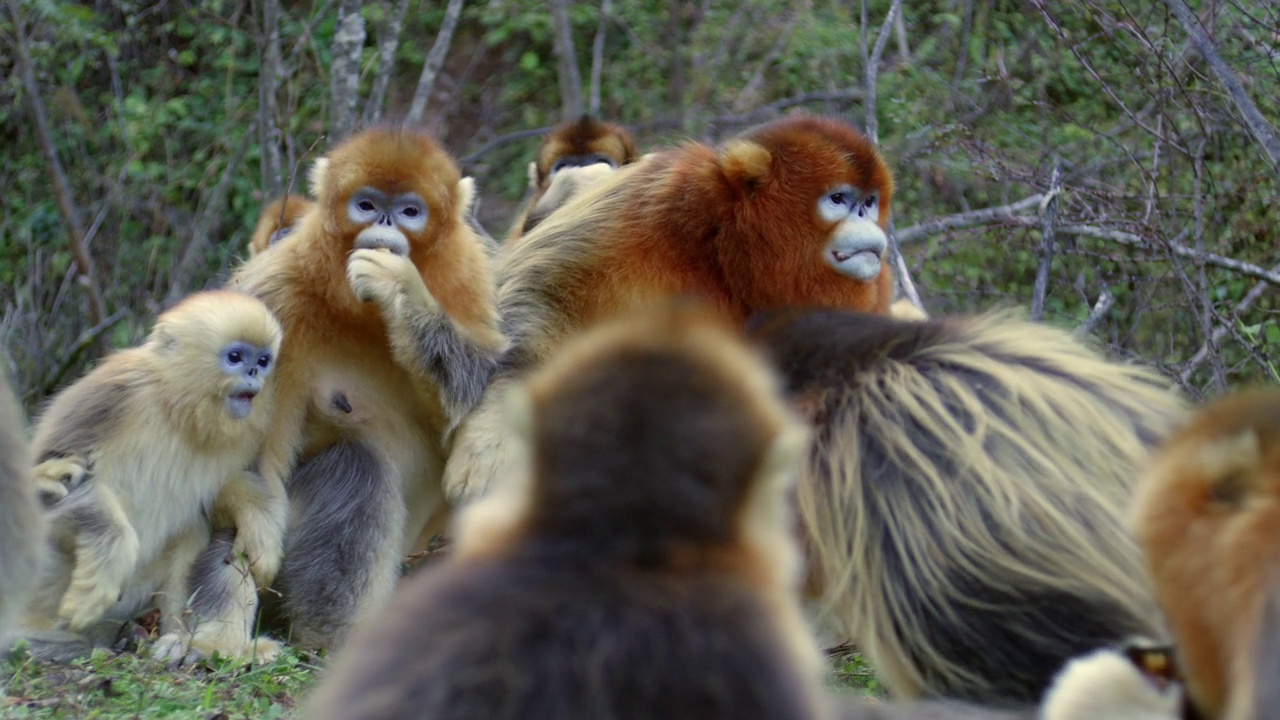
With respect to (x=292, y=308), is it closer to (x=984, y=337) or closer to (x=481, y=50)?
(x=984, y=337)

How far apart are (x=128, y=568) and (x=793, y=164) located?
2.43 meters

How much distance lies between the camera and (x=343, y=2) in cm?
728

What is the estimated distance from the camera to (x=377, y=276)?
15.1 feet

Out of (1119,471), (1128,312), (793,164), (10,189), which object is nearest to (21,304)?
(10,189)

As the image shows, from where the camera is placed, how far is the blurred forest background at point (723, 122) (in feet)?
19.7

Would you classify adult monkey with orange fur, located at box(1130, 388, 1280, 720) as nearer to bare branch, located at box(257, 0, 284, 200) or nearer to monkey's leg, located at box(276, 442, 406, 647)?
monkey's leg, located at box(276, 442, 406, 647)

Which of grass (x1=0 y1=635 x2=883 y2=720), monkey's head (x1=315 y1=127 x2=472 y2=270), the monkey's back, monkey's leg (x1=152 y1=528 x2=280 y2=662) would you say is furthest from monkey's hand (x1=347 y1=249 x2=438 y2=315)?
the monkey's back

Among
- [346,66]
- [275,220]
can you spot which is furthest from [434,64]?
[275,220]

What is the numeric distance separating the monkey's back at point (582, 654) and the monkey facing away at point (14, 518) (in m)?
1.50

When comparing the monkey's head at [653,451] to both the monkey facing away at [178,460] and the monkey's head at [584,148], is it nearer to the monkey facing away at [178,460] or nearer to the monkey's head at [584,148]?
the monkey facing away at [178,460]

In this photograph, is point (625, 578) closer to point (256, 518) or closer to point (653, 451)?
point (653, 451)

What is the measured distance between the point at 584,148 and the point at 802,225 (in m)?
2.66

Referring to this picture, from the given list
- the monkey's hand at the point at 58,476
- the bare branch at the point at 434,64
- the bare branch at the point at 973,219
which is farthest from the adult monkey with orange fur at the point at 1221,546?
the bare branch at the point at 434,64

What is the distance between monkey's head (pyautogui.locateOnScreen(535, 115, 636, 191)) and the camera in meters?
7.16
